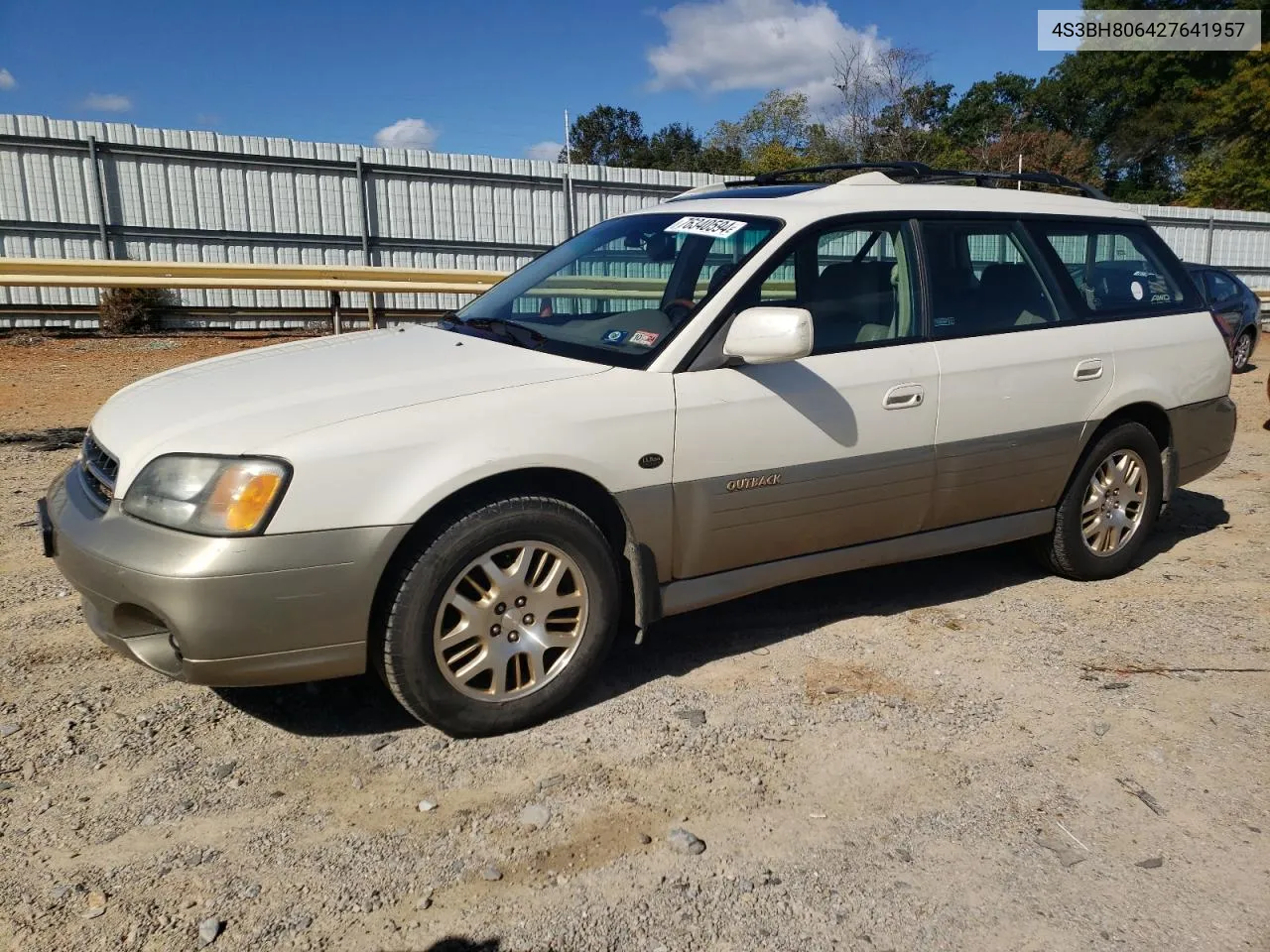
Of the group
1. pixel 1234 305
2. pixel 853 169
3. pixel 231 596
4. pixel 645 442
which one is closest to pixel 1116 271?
pixel 853 169

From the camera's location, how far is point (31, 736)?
3334mm

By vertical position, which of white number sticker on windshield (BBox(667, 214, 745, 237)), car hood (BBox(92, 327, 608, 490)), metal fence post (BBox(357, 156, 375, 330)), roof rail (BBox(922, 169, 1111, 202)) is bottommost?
car hood (BBox(92, 327, 608, 490))

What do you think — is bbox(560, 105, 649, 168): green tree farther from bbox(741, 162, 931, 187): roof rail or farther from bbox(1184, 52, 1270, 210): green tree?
bbox(741, 162, 931, 187): roof rail

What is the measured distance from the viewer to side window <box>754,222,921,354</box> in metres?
3.97

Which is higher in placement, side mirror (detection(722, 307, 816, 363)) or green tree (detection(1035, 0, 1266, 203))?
green tree (detection(1035, 0, 1266, 203))

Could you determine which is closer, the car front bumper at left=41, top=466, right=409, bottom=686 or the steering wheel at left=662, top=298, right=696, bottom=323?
the car front bumper at left=41, top=466, right=409, bottom=686

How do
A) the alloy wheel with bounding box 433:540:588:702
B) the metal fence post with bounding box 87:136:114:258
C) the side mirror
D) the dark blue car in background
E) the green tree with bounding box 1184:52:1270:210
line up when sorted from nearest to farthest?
the alloy wheel with bounding box 433:540:588:702 → the side mirror → the dark blue car in background → the metal fence post with bounding box 87:136:114:258 → the green tree with bounding box 1184:52:1270:210

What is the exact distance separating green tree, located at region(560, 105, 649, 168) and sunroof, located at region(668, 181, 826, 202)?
66.2m

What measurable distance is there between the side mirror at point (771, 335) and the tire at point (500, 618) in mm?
786

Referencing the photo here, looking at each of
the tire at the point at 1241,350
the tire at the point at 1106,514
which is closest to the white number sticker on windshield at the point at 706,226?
the tire at the point at 1106,514

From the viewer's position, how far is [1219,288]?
13.9 m

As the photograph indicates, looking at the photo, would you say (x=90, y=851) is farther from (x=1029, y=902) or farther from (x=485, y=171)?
(x=485, y=171)

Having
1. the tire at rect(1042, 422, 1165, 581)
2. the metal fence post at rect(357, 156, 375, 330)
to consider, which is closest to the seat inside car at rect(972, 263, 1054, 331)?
the tire at rect(1042, 422, 1165, 581)

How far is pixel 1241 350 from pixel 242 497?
48.5 ft
